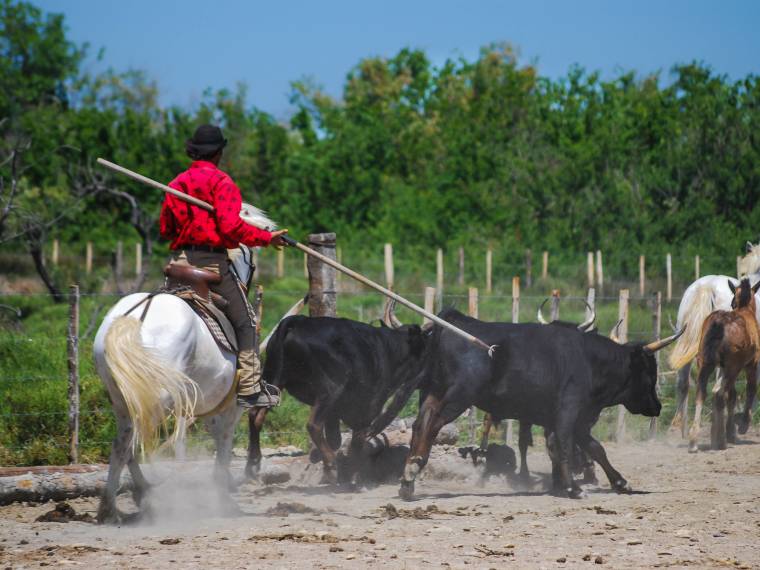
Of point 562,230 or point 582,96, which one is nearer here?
point 562,230

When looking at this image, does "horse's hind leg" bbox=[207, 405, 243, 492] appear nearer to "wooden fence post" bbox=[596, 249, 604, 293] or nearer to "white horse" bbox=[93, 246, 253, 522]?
"white horse" bbox=[93, 246, 253, 522]

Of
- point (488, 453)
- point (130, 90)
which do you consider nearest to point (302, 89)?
point (130, 90)

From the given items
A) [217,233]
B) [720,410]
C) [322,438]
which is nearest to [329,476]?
[322,438]

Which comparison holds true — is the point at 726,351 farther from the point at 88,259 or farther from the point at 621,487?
the point at 88,259

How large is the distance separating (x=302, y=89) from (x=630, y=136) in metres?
24.2

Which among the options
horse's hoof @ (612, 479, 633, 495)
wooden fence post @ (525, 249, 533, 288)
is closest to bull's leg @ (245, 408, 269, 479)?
horse's hoof @ (612, 479, 633, 495)

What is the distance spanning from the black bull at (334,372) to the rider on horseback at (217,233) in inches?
64.9

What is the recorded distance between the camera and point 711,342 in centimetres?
1212

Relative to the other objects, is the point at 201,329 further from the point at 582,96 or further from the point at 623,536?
the point at 582,96

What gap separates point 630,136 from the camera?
123 ft

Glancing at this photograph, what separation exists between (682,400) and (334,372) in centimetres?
545

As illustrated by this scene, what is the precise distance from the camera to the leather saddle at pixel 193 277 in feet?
24.7

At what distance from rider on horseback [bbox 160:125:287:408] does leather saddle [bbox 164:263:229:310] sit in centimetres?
9

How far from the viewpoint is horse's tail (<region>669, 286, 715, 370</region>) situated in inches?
502
